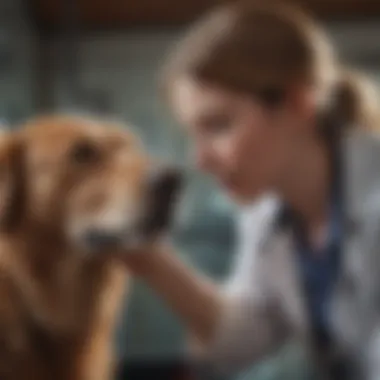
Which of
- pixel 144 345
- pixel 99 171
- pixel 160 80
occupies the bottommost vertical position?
pixel 144 345

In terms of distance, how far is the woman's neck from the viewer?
3.28ft

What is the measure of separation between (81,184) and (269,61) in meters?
0.25

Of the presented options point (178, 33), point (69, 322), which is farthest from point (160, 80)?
point (69, 322)

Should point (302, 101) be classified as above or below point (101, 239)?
above

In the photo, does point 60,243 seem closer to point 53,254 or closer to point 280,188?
point 53,254

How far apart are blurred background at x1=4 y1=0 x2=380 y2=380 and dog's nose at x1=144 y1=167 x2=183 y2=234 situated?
2 cm

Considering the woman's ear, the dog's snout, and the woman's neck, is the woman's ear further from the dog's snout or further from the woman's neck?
the dog's snout

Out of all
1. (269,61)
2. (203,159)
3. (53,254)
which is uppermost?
(269,61)

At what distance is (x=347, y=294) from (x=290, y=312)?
0.06 metres

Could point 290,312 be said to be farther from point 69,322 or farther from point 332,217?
point 69,322

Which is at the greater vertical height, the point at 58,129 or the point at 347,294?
the point at 58,129

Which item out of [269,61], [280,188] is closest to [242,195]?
[280,188]

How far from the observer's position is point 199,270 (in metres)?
0.97

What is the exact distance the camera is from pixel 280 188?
1.00 metres
